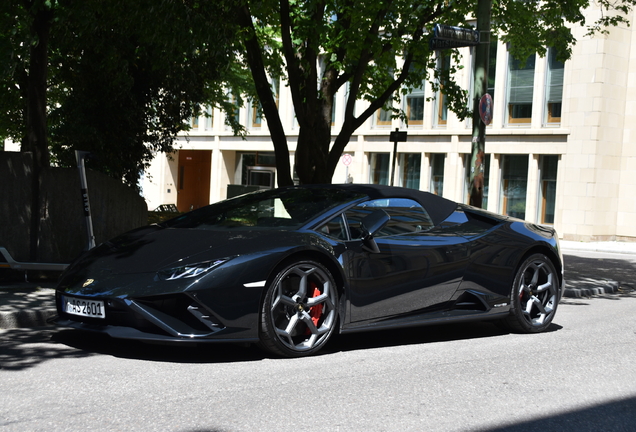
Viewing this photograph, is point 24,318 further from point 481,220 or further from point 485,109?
point 485,109

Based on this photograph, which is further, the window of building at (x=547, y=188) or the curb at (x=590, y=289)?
the window of building at (x=547, y=188)

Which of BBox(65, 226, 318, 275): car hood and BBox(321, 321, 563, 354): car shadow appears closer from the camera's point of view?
BBox(65, 226, 318, 275): car hood

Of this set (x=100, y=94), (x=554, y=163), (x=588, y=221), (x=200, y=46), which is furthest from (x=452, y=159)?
(x=200, y=46)

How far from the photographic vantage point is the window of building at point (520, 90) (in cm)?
3052

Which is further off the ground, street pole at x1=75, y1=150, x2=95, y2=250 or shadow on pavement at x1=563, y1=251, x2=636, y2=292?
street pole at x1=75, y1=150, x2=95, y2=250

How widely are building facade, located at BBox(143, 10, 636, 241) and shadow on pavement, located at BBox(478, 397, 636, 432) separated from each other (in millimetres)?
23322

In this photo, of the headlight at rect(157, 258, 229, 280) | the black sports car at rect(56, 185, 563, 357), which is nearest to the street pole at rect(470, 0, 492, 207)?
the black sports car at rect(56, 185, 563, 357)

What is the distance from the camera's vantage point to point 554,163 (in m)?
29.9

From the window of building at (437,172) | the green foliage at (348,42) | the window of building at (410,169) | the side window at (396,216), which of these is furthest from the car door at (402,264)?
the window of building at (410,169)

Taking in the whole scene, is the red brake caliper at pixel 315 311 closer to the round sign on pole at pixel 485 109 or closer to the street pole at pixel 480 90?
the street pole at pixel 480 90

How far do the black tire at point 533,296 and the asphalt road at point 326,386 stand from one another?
37 centimetres

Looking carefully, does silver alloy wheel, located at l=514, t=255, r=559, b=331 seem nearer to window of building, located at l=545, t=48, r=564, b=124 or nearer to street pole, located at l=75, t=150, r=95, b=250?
street pole, located at l=75, t=150, r=95, b=250

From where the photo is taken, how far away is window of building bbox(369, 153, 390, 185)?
3597 cm

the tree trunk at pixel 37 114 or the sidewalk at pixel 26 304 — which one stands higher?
the tree trunk at pixel 37 114
